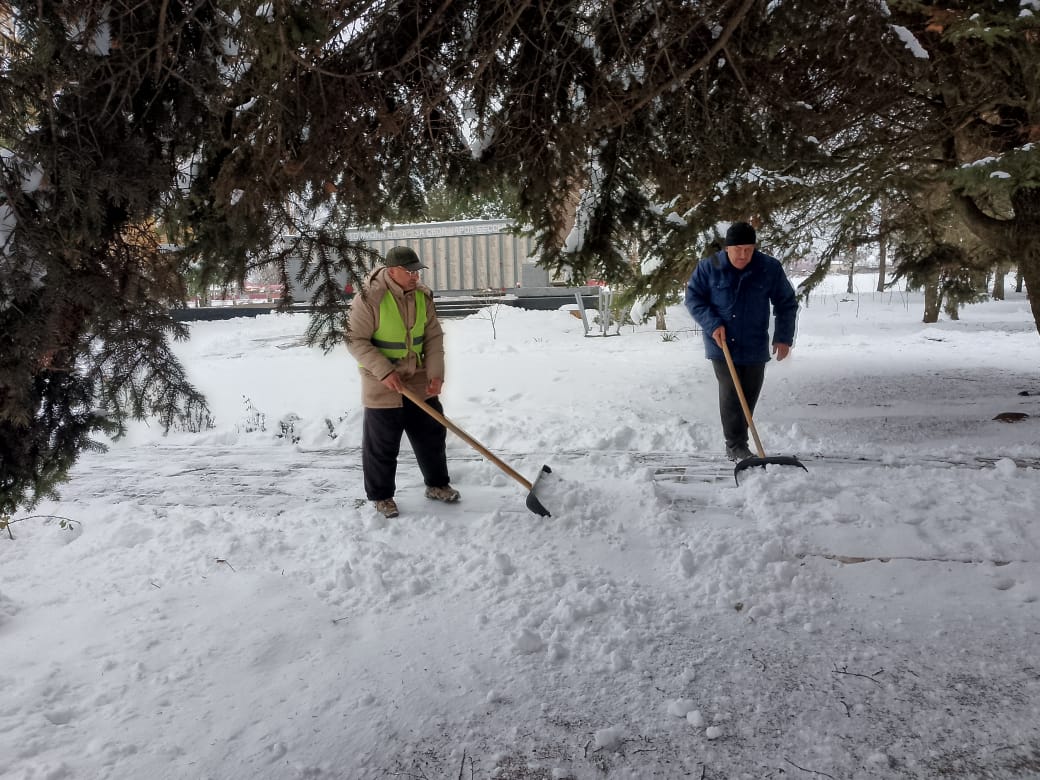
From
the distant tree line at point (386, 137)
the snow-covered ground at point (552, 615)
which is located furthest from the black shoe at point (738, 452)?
the distant tree line at point (386, 137)

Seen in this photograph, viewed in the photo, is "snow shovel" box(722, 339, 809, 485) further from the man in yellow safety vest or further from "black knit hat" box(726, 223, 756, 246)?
the man in yellow safety vest

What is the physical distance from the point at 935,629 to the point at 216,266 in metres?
3.51

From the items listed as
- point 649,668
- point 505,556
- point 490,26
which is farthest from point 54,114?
point 649,668

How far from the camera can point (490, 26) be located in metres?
3.37

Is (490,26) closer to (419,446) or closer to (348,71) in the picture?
(348,71)

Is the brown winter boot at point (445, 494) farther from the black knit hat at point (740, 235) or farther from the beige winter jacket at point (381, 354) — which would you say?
the black knit hat at point (740, 235)

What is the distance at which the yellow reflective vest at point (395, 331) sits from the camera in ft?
13.9

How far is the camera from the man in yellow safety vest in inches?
163

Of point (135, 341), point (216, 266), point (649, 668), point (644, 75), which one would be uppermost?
point (644, 75)

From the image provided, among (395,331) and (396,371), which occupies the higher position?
(395,331)

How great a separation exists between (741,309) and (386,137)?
285 centimetres

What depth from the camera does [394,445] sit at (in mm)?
4387

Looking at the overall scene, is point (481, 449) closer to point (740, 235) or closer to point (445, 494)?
point (445, 494)

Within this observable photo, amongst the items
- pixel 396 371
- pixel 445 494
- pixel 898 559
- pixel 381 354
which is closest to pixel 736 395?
pixel 898 559
